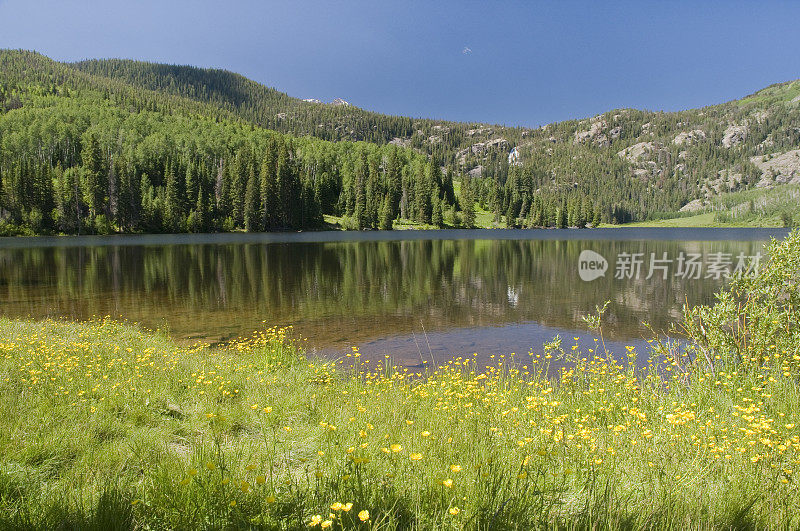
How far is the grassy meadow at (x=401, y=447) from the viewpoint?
3.00 meters

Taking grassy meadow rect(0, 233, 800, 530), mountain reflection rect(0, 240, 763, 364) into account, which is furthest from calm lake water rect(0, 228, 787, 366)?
grassy meadow rect(0, 233, 800, 530)

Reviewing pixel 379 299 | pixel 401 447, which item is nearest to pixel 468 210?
pixel 379 299

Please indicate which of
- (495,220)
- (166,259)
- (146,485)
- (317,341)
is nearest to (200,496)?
(146,485)

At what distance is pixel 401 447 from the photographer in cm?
379

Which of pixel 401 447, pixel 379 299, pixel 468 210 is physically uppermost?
pixel 468 210

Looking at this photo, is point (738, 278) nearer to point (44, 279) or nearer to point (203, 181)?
point (44, 279)

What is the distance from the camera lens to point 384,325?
17703 mm

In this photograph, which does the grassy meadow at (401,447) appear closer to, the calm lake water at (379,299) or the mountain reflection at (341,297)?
the calm lake water at (379,299)

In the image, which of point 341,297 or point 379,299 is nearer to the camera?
point 379,299

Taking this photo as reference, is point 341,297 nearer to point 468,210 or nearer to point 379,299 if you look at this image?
point 379,299

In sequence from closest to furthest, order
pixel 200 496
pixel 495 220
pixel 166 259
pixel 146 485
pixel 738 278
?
pixel 200 496, pixel 146 485, pixel 738 278, pixel 166 259, pixel 495 220

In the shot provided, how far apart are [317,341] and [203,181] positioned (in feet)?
410

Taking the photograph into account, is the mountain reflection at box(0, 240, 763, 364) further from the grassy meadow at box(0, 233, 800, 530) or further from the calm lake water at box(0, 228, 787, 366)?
the grassy meadow at box(0, 233, 800, 530)

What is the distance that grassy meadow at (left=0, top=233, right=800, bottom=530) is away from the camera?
300cm
